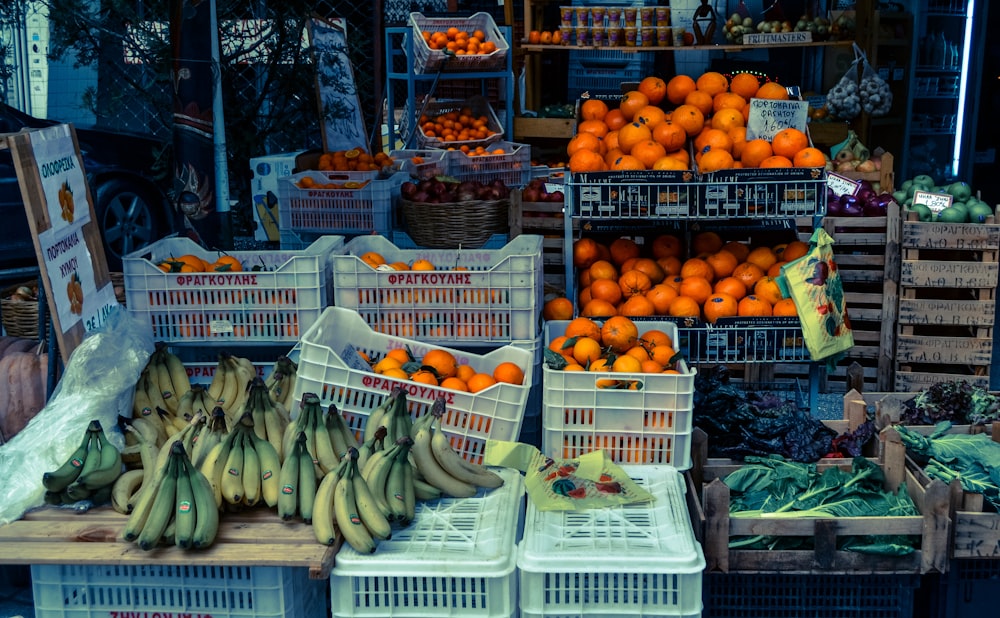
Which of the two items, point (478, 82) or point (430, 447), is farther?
point (478, 82)

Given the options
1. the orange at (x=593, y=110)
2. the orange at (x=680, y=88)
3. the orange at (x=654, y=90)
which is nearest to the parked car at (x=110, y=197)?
the orange at (x=593, y=110)

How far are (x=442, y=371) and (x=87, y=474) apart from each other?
1.43 m

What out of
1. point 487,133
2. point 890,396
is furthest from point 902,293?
point 487,133

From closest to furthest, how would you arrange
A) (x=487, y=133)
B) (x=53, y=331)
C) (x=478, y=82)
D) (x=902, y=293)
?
(x=53, y=331)
(x=902, y=293)
(x=487, y=133)
(x=478, y=82)

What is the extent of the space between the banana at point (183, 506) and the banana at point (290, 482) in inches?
11.5

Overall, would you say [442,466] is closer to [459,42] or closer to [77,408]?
[77,408]

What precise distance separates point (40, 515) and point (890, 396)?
11.7 ft

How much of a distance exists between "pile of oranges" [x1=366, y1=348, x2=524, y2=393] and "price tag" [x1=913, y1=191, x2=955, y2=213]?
137 inches

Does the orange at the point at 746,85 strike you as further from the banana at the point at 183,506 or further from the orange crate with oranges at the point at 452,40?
the orange crate with oranges at the point at 452,40

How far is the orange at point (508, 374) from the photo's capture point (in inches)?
163

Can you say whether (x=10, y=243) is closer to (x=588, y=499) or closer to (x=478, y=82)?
(x=478, y=82)

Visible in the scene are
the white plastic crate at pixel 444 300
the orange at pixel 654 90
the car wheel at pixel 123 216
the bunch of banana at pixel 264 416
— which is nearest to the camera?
the bunch of banana at pixel 264 416

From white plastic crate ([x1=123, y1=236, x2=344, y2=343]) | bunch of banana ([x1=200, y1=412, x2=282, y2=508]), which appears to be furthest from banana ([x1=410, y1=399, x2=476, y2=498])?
white plastic crate ([x1=123, y1=236, x2=344, y2=343])

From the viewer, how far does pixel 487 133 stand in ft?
30.8
